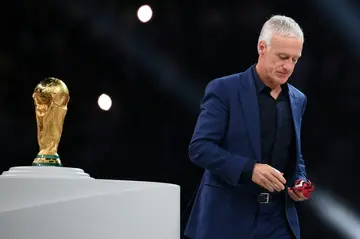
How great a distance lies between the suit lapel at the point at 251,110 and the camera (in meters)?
2.04

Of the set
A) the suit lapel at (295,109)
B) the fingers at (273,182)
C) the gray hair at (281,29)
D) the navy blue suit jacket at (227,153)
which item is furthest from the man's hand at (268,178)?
the gray hair at (281,29)

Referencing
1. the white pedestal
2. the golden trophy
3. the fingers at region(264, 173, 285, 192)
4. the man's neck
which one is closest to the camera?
the white pedestal

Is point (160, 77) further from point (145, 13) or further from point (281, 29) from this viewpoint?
point (281, 29)

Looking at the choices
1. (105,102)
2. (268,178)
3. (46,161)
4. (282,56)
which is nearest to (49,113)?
(46,161)

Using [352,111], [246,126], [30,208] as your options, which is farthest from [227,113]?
[352,111]

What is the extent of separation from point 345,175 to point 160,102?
30.1 inches

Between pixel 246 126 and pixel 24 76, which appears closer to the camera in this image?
pixel 246 126

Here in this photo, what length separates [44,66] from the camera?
9.93 feet

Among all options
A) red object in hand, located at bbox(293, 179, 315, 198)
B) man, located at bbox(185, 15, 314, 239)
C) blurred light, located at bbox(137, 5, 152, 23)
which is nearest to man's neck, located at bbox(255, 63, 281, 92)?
man, located at bbox(185, 15, 314, 239)

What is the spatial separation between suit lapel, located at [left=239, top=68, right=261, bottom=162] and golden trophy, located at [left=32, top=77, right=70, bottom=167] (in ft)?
1.75

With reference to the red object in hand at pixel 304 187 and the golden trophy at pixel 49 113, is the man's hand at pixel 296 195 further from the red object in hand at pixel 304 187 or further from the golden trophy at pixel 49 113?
the golden trophy at pixel 49 113

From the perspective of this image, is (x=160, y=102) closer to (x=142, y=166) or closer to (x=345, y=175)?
(x=142, y=166)

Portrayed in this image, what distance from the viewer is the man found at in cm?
205

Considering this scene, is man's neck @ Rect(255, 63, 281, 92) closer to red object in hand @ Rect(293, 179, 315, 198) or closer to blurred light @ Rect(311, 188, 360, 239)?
red object in hand @ Rect(293, 179, 315, 198)
